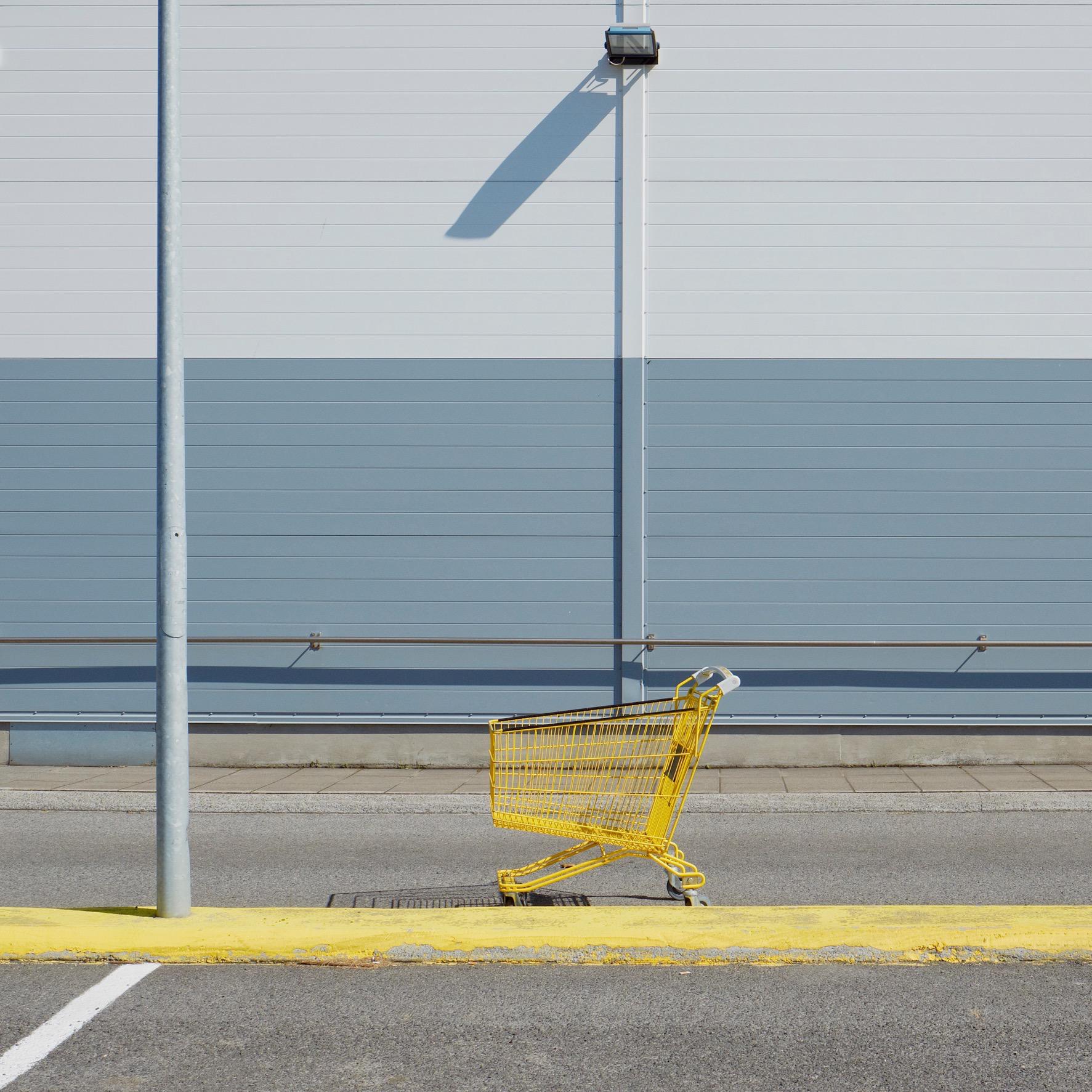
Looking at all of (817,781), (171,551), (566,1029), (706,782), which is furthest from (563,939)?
(817,781)

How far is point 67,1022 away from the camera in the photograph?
4.43 meters

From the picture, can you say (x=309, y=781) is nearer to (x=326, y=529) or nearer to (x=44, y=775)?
→ (x=326, y=529)

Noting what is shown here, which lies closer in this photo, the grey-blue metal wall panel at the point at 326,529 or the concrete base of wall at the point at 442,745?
the concrete base of wall at the point at 442,745

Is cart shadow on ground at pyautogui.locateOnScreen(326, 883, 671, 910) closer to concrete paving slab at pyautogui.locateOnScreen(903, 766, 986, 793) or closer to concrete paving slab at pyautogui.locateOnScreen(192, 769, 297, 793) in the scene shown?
concrete paving slab at pyautogui.locateOnScreen(192, 769, 297, 793)
